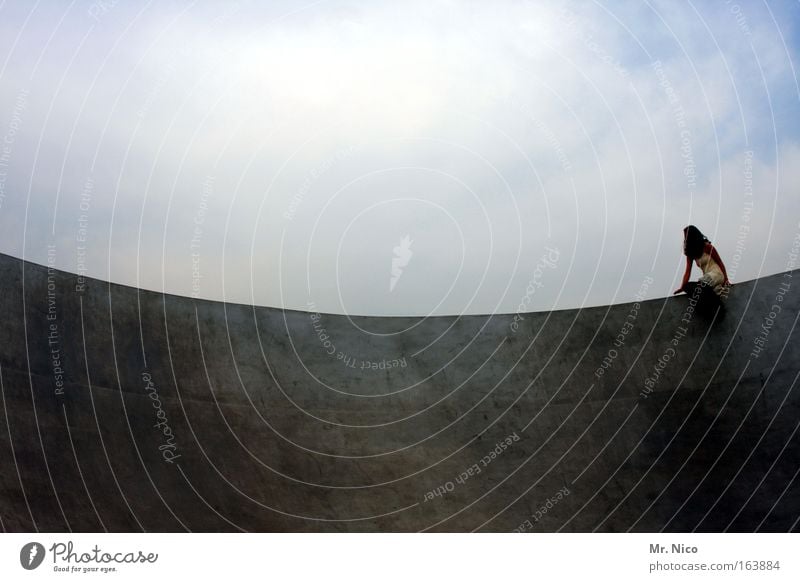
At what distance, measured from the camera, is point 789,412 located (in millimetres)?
7602

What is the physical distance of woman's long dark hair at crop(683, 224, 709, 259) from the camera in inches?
312

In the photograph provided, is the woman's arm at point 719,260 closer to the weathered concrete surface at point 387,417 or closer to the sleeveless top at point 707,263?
the sleeveless top at point 707,263

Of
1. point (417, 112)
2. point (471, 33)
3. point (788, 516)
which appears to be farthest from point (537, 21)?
point (788, 516)

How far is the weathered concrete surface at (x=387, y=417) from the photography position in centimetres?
791

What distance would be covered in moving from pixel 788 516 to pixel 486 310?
14.1ft
